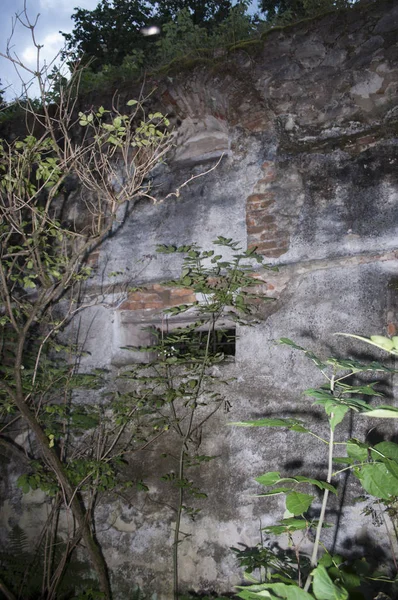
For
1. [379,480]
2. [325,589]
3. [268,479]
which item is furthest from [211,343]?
[325,589]

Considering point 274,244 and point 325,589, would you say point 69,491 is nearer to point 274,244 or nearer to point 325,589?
point 274,244

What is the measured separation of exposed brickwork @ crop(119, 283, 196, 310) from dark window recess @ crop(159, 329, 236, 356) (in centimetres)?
24

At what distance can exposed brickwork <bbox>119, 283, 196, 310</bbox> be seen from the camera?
12.0 ft

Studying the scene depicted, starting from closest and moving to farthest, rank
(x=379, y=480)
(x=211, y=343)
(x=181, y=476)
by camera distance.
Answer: (x=379, y=480) → (x=181, y=476) → (x=211, y=343)

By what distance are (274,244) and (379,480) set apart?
241cm

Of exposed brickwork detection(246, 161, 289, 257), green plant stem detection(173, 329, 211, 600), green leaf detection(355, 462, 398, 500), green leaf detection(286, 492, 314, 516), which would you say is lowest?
green plant stem detection(173, 329, 211, 600)

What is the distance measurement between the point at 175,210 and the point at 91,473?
205cm

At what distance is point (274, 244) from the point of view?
3414 mm

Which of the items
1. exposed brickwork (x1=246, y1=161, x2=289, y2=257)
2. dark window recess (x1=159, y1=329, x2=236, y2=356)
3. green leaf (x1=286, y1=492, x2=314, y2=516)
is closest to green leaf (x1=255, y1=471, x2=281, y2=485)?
green leaf (x1=286, y1=492, x2=314, y2=516)

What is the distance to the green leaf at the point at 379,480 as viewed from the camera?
114 centimetres

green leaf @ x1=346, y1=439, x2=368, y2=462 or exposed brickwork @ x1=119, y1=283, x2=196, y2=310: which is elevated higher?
exposed brickwork @ x1=119, y1=283, x2=196, y2=310

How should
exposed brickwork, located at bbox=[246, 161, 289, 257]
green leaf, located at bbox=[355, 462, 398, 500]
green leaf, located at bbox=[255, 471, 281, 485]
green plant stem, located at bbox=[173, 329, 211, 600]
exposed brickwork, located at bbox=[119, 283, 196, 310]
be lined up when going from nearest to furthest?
green leaf, located at bbox=[355, 462, 398, 500] → green leaf, located at bbox=[255, 471, 281, 485] → green plant stem, located at bbox=[173, 329, 211, 600] → exposed brickwork, located at bbox=[246, 161, 289, 257] → exposed brickwork, located at bbox=[119, 283, 196, 310]

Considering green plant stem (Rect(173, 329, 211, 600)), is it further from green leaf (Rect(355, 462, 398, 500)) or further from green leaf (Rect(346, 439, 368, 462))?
green leaf (Rect(355, 462, 398, 500))

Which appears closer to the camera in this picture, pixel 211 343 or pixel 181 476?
pixel 181 476
